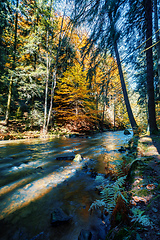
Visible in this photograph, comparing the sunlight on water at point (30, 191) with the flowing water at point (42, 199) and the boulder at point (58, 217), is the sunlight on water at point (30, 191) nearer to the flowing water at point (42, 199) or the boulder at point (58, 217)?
the flowing water at point (42, 199)

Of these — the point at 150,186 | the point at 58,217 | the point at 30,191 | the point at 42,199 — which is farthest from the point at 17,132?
the point at 150,186

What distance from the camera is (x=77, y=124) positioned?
14352mm

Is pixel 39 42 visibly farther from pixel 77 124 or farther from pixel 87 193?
pixel 87 193

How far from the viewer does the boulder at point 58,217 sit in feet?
5.24

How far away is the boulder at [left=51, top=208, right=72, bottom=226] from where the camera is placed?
1599 mm

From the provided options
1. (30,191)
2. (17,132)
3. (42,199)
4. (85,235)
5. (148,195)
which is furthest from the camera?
(17,132)

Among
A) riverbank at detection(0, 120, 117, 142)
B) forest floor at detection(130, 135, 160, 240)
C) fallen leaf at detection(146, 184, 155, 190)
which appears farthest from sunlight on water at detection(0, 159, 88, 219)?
riverbank at detection(0, 120, 117, 142)

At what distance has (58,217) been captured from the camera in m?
1.65

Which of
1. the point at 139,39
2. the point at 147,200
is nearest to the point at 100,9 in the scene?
the point at 139,39

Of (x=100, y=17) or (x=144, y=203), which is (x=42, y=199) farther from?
(x=100, y=17)

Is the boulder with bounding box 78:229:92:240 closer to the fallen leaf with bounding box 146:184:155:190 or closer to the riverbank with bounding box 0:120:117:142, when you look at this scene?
the fallen leaf with bounding box 146:184:155:190

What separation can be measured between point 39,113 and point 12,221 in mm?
11354

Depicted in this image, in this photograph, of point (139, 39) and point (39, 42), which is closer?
point (139, 39)

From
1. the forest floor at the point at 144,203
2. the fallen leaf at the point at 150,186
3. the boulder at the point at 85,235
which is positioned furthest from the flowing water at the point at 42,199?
the fallen leaf at the point at 150,186
